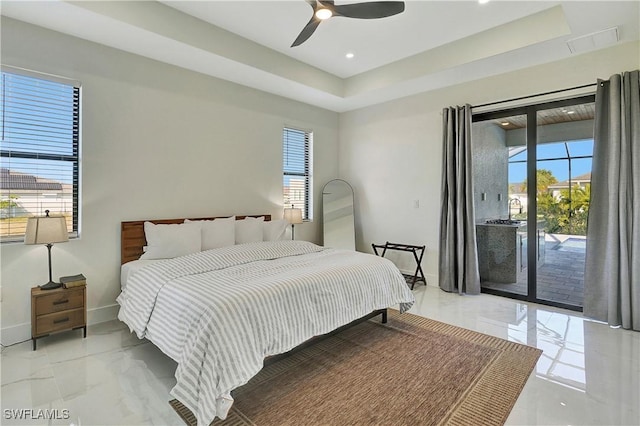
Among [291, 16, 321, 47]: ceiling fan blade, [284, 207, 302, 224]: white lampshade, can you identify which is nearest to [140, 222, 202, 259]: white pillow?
[284, 207, 302, 224]: white lampshade

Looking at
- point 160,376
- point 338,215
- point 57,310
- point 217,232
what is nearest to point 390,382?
point 160,376

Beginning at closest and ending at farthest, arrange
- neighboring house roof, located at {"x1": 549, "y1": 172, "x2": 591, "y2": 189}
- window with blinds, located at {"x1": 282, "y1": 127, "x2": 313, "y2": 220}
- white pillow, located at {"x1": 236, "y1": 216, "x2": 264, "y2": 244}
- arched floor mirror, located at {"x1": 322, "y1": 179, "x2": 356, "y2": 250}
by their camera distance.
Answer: neighboring house roof, located at {"x1": 549, "y1": 172, "x2": 591, "y2": 189}
white pillow, located at {"x1": 236, "y1": 216, "x2": 264, "y2": 244}
window with blinds, located at {"x1": 282, "y1": 127, "x2": 313, "y2": 220}
arched floor mirror, located at {"x1": 322, "y1": 179, "x2": 356, "y2": 250}

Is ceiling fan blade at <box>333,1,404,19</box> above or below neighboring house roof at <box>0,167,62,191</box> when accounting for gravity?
above

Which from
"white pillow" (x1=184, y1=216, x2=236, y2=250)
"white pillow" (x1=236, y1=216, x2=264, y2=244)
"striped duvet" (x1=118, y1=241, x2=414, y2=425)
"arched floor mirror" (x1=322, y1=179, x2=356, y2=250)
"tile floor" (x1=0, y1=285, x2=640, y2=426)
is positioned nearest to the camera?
"striped duvet" (x1=118, y1=241, x2=414, y2=425)

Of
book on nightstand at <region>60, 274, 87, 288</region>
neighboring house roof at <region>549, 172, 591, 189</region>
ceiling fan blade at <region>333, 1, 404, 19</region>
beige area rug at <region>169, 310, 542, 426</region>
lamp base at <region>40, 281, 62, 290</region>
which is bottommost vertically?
beige area rug at <region>169, 310, 542, 426</region>

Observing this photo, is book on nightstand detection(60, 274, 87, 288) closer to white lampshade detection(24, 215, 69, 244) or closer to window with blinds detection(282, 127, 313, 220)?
white lampshade detection(24, 215, 69, 244)

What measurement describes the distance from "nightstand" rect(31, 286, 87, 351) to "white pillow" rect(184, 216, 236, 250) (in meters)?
1.19

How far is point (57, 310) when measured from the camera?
274 cm

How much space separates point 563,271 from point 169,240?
448 cm

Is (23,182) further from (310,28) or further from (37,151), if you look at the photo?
(310,28)

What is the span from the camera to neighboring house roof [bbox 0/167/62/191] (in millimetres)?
2762

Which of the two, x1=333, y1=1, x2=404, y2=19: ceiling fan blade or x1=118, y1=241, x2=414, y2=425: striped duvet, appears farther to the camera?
x1=333, y1=1, x2=404, y2=19: ceiling fan blade

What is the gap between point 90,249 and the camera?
3.17 metres

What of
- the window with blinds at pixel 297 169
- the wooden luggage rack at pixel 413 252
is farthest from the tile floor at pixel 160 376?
the window with blinds at pixel 297 169
